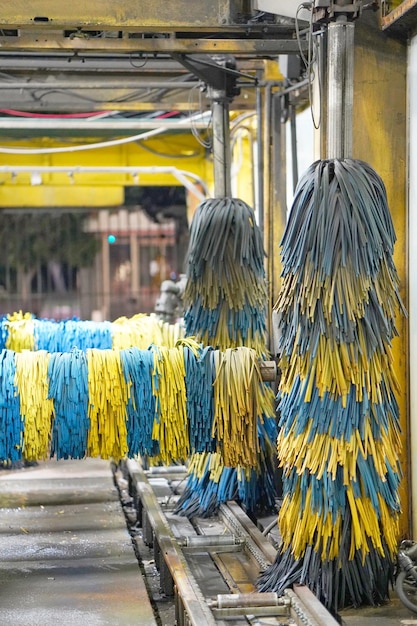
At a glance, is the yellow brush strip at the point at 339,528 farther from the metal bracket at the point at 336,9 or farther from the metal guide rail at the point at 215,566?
the metal bracket at the point at 336,9

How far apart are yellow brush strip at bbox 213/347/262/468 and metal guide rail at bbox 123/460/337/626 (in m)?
0.69

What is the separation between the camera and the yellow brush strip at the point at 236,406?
6.20 m

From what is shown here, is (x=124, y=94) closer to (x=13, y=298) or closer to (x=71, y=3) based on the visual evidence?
(x=71, y=3)

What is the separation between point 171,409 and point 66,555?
1.88m

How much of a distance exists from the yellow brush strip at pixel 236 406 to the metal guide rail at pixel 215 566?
686 mm

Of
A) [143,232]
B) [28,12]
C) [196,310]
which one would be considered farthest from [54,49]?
[143,232]

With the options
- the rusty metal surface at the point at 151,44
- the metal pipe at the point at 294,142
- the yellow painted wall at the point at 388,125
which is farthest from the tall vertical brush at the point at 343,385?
the metal pipe at the point at 294,142

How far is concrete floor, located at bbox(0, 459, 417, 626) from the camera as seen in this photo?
5922mm

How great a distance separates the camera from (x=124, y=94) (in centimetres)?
1099

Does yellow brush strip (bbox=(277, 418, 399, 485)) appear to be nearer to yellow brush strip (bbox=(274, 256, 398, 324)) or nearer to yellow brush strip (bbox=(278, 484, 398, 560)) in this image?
yellow brush strip (bbox=(278, 484, 398, 560))

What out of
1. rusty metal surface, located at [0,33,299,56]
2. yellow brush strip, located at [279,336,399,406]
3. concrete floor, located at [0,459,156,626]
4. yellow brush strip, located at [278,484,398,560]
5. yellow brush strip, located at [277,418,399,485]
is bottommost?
concrete floor, located at [0,459,156,626]

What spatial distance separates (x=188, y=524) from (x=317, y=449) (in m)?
2.53

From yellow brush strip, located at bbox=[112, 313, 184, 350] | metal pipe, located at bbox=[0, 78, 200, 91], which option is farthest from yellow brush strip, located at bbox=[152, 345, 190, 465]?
metal pipe, located at bbox=[0, 78, 200, 91]

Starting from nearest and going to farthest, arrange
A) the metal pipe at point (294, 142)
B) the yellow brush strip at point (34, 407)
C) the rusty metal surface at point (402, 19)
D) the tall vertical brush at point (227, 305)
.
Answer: the rusty metal surface at point (402, 19)
the yellow brush strip at point (34, 407)
the tall vertical brush at point (227, 305)
the metal pipe at point (294, 142)
